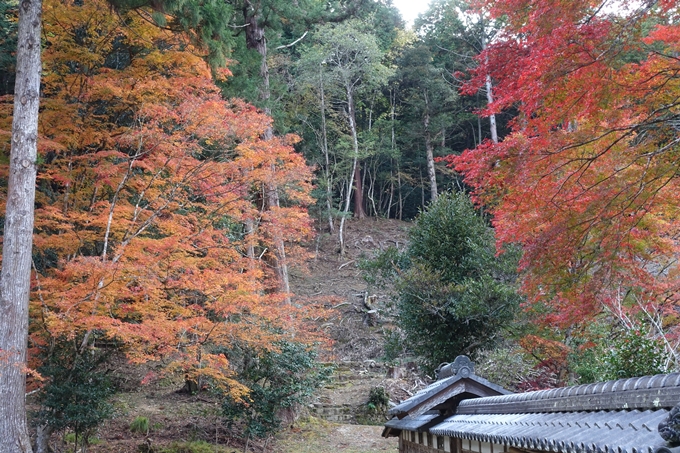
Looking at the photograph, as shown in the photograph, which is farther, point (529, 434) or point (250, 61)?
point (250, 61)

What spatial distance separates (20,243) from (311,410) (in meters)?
8.79

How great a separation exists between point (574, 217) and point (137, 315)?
726cm

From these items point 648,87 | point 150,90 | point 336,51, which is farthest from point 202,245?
point 336,51

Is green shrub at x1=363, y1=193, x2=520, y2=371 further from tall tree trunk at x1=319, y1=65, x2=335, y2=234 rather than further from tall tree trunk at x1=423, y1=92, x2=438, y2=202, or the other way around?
tall tree trunk at x1=423, y1=92, x2=438, y2=202

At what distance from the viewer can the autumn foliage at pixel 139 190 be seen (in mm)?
7910

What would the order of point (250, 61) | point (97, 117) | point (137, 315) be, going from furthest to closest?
point (250, 61) < point (97, 117) < point (137, 315)

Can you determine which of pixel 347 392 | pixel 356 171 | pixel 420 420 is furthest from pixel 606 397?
pixel 356 171

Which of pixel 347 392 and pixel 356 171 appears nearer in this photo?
pixel 347 392

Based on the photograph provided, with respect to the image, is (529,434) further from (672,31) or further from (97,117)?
(97,117)

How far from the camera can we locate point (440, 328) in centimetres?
1069

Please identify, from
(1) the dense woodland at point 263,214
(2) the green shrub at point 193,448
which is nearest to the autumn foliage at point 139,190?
(1) the dense woodland at point 263,214

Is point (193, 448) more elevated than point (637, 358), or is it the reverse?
point (637, 358)

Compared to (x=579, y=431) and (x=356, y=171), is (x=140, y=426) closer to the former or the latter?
(x=579, y=431)

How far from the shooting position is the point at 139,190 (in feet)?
30.7
